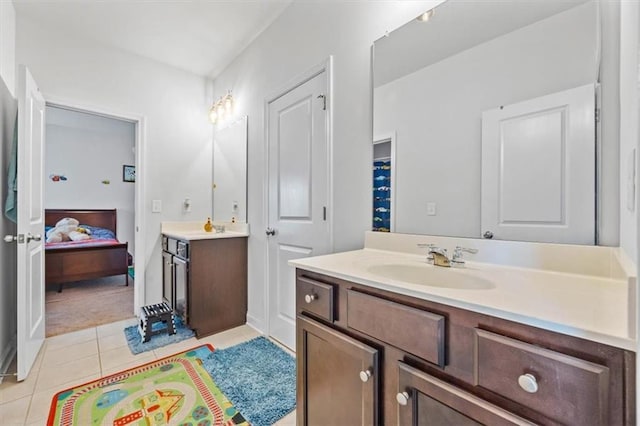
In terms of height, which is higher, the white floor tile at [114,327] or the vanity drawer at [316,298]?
the vanity drawer at [316,298]

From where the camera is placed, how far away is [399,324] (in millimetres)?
834

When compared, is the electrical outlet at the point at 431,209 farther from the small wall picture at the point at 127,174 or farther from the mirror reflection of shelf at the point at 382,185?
the small wall picture at the point at 127,174

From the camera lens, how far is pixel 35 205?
6.57ft

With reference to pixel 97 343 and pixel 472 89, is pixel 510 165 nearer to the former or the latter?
pixel 472 89

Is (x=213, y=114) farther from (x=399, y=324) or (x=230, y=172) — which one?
(x=399, y=324)

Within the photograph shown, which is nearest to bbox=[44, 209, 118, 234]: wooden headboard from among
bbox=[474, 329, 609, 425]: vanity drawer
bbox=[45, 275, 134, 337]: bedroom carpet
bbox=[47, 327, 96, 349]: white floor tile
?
bbox=[45, 275, 134, 337]: bedroom carpet

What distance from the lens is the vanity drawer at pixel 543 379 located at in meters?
0.53

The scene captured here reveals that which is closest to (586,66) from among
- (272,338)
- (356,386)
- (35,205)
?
(356,386)

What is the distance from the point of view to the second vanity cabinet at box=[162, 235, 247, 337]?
2330mm

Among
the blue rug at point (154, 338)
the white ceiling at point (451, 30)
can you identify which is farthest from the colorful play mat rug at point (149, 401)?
the white ceiling at point (451, 30)

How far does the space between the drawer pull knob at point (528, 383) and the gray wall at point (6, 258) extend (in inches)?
111

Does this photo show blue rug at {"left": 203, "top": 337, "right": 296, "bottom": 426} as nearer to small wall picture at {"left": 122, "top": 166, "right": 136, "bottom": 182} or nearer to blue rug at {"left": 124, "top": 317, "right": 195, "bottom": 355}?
blue rug at {"left": 124, "top": 317, "right": 195, "bottom": 355}

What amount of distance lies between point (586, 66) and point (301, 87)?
1.54 m

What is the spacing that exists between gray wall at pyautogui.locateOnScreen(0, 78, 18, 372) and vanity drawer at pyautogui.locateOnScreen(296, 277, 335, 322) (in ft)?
6.92
